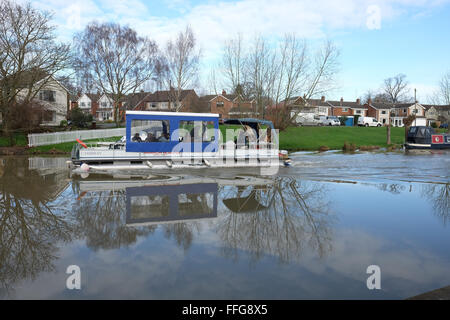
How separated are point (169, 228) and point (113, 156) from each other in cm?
918

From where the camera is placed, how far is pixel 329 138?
37312 millimetres

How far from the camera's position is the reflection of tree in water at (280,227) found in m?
6.45

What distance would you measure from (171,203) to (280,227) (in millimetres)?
3500

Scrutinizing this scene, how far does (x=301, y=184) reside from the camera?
44.9 feet

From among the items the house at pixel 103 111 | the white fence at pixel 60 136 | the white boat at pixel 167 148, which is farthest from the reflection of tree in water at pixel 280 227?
the house at pixel 103 111

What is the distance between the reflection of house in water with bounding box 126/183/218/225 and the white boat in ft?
12.9

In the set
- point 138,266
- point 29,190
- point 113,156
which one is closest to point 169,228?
point 138,266

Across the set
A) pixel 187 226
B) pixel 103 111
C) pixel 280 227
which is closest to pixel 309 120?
pixel 103 111

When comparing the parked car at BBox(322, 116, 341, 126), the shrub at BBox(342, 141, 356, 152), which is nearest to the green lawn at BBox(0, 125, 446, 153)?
the shrub at BBox(342, 141, 356, 152)

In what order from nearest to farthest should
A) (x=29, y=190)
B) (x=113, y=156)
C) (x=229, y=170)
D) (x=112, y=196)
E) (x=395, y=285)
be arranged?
(x=395, y=285), (x=112, y=196), (x=29, y=190), (x=113, y=156), (x=229, y=170)

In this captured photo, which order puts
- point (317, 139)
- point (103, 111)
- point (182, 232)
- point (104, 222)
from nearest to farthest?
point (182, 232) < point (104, 222) < point (317, 139) < point (103, 111)

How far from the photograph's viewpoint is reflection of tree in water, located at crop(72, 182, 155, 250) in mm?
6793

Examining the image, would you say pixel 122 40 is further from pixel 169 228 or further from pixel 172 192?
pixel 169 228

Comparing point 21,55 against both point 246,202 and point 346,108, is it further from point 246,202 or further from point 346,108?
point 346,108
